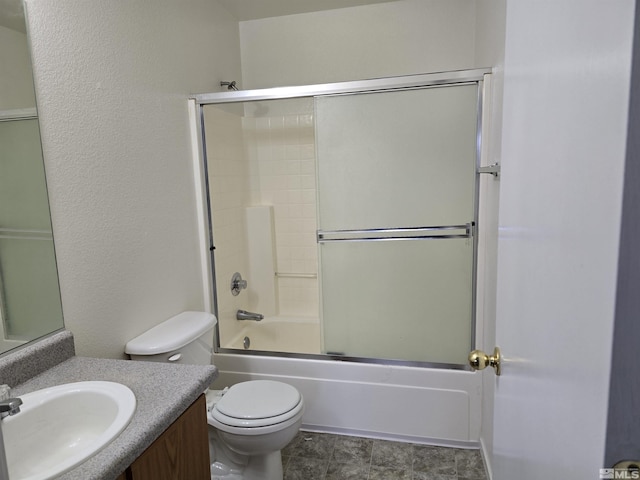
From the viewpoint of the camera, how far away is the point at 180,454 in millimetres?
1149

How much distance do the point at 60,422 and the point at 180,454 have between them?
34 centimetres

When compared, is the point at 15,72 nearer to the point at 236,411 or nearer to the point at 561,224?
the point at 236,411

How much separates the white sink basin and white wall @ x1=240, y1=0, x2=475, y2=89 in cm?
240

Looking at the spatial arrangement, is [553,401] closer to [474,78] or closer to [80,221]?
[80,221]

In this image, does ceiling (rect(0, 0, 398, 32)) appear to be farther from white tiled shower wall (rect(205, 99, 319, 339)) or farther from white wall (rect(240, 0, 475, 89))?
white tiled shower wall (rect(205, 99, 319, 339))

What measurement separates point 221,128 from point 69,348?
1725 millimetres

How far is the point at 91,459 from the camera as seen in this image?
884 millimetres

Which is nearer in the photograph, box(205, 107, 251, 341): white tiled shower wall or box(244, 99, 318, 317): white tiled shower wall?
box(205, 107, 251, 341): white tiled shower wall

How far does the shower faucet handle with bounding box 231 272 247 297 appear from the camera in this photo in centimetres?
288

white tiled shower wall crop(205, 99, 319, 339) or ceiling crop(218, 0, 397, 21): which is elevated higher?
ceiling crop(218, 0, 397, 21)

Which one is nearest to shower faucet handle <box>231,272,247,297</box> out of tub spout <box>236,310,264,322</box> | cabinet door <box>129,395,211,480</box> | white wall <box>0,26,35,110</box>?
tub spout <box>236,310,264,322</box>

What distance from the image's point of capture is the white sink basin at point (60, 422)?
1015mm

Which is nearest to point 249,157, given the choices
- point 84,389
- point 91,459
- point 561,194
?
point 84,389

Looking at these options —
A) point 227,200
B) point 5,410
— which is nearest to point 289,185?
point 227,200
